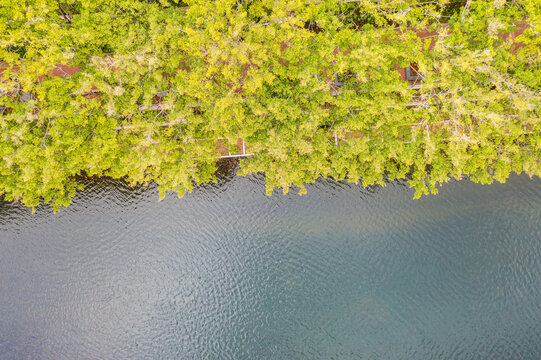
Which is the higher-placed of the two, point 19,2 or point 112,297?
point 19,2

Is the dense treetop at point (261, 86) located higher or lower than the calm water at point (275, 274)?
higher

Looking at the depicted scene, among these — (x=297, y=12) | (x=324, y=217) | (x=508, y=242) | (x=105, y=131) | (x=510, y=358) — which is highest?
(x=297, y=12)

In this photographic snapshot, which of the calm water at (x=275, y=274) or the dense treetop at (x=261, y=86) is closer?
the dense treetop at (x=261, y=86)

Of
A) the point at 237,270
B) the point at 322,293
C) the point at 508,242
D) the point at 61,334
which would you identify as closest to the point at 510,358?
the point at 508,242

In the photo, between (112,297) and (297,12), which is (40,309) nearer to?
(112,297)
